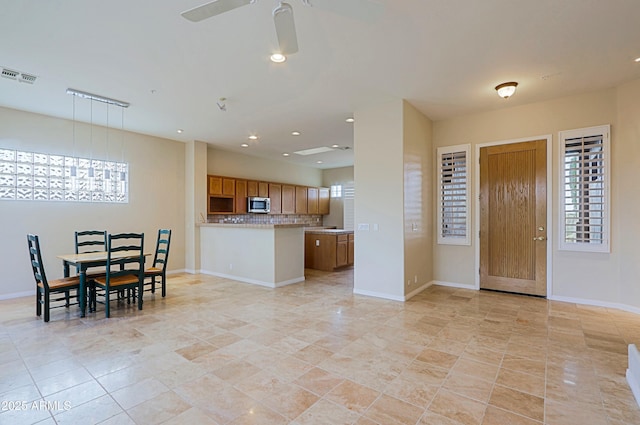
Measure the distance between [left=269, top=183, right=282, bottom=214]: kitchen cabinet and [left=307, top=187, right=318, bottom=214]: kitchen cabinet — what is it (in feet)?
4.05

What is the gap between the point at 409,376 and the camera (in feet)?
8.46

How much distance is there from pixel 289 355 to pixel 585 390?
236 cm

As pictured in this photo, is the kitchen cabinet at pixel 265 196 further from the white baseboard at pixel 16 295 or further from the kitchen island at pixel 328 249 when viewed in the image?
the white baseboard at pixel 16 295

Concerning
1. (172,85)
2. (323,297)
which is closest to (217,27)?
(172,85)

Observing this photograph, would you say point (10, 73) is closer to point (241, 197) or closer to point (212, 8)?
point (212, 8)

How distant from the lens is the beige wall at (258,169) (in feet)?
26.0

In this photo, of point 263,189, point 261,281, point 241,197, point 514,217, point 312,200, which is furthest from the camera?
point 312,200

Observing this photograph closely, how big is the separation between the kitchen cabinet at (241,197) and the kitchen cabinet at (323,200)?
308cm

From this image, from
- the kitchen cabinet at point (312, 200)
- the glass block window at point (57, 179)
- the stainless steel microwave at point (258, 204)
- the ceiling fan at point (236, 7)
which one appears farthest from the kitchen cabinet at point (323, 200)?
the ceiling fan at point (236, 7)

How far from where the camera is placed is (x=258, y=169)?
29.4ft

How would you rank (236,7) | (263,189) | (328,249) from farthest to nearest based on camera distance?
(263,189) < (328,249) < (236,7)

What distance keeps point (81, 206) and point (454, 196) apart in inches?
266

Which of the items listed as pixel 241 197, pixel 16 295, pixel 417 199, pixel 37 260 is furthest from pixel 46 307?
pixel 417 199

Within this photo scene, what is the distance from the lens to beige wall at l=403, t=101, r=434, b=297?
4.81 meters
